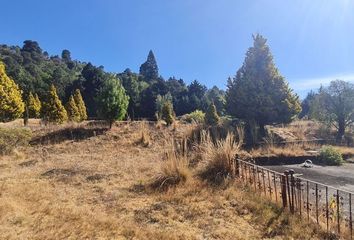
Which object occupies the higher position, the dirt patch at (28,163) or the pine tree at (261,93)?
the pine tree at (261,93)

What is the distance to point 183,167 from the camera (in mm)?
6770

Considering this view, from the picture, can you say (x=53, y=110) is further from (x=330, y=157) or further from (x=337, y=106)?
(x=330, y=157)

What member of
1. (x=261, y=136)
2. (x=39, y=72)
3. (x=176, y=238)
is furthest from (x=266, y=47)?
(x=39, y=72)

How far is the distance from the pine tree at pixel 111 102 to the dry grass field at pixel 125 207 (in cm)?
800

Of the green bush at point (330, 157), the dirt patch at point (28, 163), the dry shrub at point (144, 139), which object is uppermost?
the dry shrub at point (144, 139)

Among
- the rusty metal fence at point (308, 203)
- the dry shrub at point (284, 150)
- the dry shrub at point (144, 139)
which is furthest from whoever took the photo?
the dry shrub at point (144, 139)

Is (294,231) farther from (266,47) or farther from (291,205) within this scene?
(266,47)

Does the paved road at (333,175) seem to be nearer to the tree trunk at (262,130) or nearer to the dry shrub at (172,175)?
the dry shrub at (172,175)

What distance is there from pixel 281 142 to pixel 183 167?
9.38 meters

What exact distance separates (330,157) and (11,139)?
10.6 metres

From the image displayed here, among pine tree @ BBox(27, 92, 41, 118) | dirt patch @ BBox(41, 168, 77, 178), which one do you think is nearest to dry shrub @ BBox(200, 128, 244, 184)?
dirt patch @ BBox(41, 168, 77, 178)

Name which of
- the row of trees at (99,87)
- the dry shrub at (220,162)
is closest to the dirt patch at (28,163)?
the dry shrub at (220,162)

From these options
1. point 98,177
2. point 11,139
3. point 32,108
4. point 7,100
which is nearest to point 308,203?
point 98,177

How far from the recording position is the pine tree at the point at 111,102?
57.6 ft
